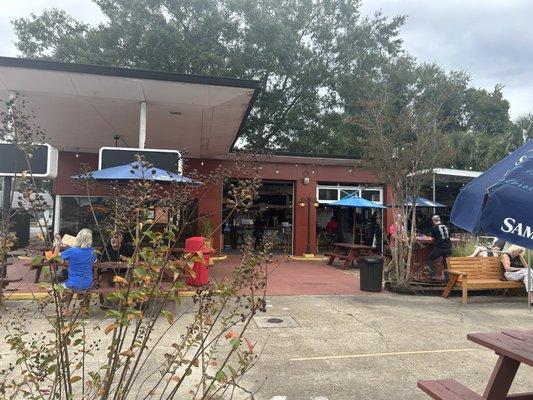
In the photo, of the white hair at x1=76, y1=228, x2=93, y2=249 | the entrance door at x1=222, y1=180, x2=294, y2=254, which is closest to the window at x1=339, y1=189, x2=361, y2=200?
the entrance door at x1=222, y1=180, x2=294, y2=254

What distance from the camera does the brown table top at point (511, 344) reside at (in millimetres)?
2936

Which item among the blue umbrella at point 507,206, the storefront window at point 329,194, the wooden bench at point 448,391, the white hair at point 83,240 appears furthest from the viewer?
the storefront window at point 329,194

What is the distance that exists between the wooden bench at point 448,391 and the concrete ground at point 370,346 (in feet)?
1.81

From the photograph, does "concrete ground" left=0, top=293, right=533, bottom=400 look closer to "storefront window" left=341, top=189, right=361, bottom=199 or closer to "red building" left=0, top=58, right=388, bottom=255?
"red building" left=0, top=58, right=388, bottom=255

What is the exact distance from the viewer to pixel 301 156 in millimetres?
15656

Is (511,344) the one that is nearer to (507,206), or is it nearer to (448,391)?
(448,391)

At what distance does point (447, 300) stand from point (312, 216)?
8342 mm

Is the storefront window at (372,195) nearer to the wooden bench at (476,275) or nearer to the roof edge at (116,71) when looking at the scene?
the wooden bench at (476,275)

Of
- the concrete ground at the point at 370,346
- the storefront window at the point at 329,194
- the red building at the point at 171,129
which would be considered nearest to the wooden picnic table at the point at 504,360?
the concrete ground at the point at 370,346

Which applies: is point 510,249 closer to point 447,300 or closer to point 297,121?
point 447,300

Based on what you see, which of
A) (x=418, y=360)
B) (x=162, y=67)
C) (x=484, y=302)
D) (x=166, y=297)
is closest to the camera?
(x=166, y=297)

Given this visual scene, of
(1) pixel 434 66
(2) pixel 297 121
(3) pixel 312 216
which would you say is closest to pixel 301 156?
(3) pixel 312 216

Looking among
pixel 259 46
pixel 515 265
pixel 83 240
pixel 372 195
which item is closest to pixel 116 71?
pixel 83 240

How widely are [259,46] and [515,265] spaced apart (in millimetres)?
18154
